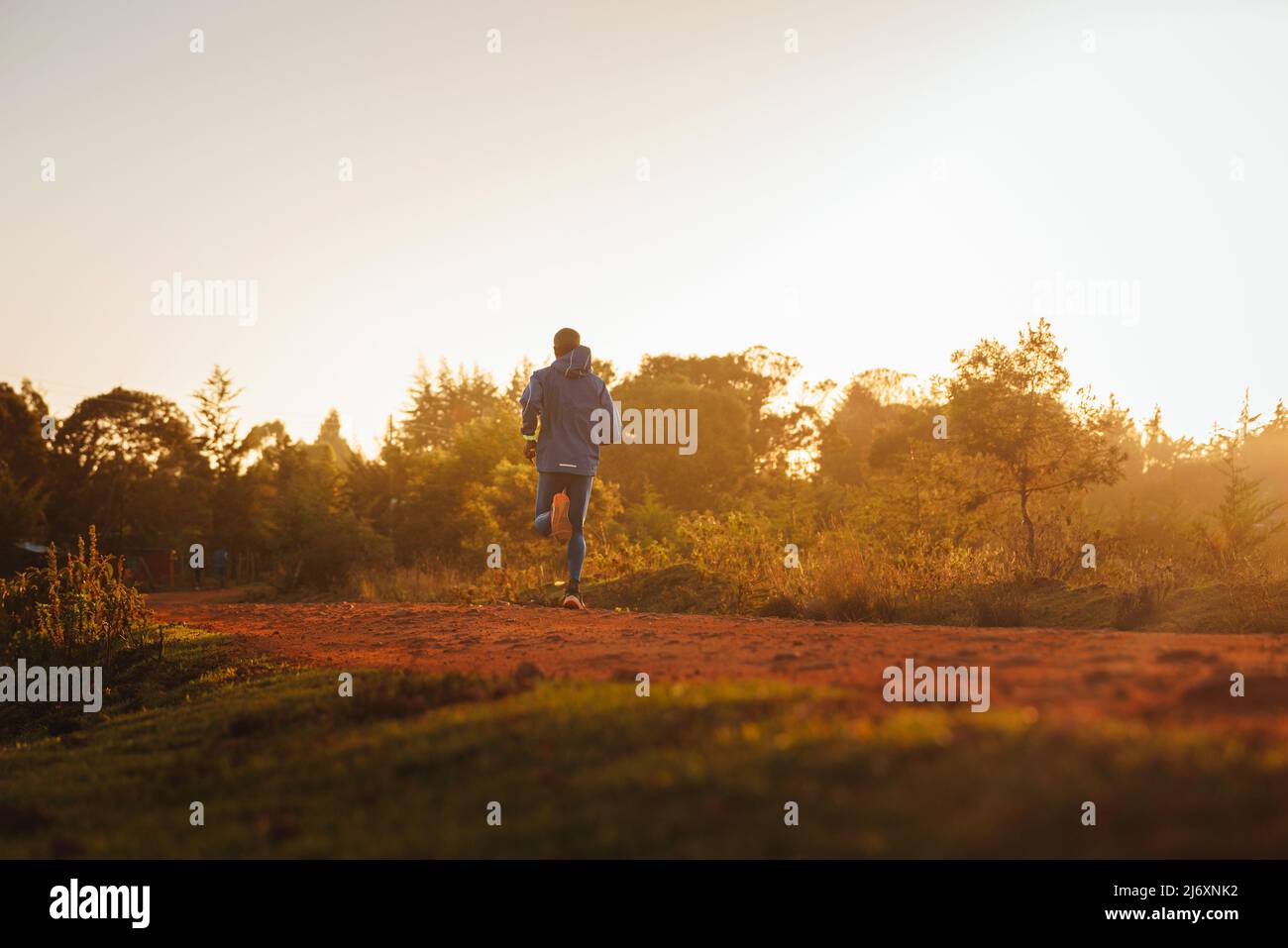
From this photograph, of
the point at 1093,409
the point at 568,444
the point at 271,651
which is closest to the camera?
the point at 271,651

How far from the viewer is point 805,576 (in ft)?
42.0

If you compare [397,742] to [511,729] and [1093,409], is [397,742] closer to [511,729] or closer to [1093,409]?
[511,729]

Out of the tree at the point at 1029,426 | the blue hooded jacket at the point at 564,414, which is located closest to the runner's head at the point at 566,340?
the blue hooded jacket at the point at 564,414

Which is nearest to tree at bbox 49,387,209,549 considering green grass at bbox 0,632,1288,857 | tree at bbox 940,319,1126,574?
tree at bbox 940,319,1126,574

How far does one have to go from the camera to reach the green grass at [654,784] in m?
2.85

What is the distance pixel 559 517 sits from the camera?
11117 mm

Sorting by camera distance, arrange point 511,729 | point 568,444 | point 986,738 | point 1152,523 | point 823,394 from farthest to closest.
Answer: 1. point 823,394
2. point 1152,523
3. point 568,444
4. point 511,729
5. point 986,738

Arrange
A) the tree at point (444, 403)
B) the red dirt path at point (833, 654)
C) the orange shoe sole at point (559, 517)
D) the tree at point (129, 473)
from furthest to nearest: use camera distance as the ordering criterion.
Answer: the tree at point (444, 403), the tree at point (129, 473), the orange shoe sole at point (559, 517), the red dirt path at point (833, 654)

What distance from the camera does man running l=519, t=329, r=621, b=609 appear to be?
1123cm

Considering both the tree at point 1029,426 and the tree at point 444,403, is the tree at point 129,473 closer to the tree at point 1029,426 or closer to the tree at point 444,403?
the tree at point 444,403

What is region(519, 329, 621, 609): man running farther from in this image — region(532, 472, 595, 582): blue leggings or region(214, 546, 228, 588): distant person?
region(214, 546, 228, 588): distant person

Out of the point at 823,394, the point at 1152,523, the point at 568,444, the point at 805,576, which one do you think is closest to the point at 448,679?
the point at 568,444

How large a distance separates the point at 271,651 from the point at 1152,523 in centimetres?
2099
